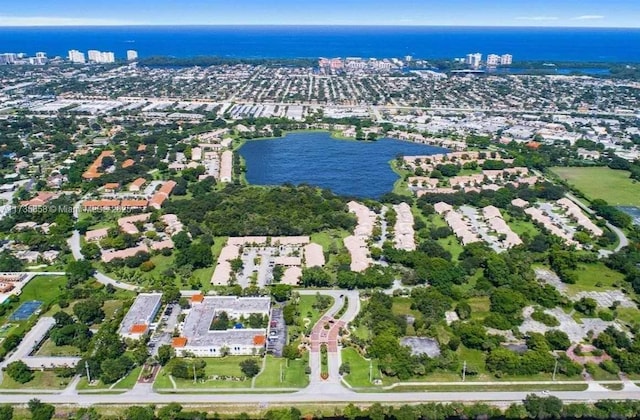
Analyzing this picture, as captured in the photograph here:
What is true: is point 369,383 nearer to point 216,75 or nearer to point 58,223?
point 58,223

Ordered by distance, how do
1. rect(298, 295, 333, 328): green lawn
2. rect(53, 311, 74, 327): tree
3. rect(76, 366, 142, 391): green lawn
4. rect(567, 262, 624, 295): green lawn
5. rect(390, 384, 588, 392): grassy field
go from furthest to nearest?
rect(567, 262, 624, 295): green lawn → rect(298, 295, 333, 328): green lawn → rect(53, 311, 74, 327): tree → rect(390, 384, 588, 392): grassy field → rect(76, 366, 142, 391): green lawn

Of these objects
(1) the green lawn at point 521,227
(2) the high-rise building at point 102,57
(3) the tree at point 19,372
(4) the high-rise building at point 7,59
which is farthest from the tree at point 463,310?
(4) the high-rise building at point 7,59

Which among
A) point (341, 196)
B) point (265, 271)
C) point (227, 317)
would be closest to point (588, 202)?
point (341, 196)

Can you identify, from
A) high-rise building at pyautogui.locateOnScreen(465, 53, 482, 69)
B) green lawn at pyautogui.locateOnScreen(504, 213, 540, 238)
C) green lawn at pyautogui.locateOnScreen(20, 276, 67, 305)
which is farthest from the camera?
high-rise building at pyautogui.locateOnScreen(465, 53, 482, 69)

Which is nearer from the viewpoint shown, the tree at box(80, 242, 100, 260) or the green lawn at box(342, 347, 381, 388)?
the green lawn at box(342, 347, 381, 388)

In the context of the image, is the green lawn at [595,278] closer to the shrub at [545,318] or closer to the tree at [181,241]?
the shrub at [545,318]

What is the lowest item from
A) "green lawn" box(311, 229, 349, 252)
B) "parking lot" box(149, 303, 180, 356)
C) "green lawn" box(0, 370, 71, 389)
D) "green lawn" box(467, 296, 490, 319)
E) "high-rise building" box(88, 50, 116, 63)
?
"green lawn" box(0, 370, 71, 389)

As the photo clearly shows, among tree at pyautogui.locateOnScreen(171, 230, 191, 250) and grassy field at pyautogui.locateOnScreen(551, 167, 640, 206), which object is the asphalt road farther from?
grassy field at pyautogui.locateOnScreen(551, 167, 640, 206)

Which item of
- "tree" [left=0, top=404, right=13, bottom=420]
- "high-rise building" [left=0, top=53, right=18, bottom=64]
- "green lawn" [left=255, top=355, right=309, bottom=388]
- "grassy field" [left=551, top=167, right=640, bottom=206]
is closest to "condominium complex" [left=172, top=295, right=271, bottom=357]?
"green lawn" [left=255, top=355, right=309, bottom=388]
